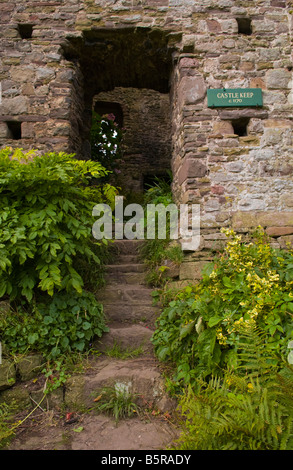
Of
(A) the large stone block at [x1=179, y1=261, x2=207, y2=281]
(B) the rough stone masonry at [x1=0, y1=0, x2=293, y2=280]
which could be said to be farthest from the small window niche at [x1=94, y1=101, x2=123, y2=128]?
(A) the large stone block at [x1=179, y1=261, x2=207, y2=281]

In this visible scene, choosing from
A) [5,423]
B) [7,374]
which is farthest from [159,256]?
[5,423]

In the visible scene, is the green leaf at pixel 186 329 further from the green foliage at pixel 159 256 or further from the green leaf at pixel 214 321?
the green foliage at pixel 159 256

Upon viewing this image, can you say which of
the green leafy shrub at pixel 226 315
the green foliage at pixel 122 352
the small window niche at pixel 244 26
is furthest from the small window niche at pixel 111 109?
the green foliage at pixel 122 352

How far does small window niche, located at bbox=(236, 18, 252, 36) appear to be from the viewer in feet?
14.3

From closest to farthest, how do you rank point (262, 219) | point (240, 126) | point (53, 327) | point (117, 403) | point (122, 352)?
point (117, 403) → point (53, 327) → point (122, 352) → point (262, 219) → point (240, 126)

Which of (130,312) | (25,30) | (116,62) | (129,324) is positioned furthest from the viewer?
(116,62)

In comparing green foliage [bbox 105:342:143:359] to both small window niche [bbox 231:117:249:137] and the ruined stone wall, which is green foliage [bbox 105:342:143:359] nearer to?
small window niche [bbox 231:117:249:137]

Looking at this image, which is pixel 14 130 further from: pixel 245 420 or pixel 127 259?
pixel 245 420

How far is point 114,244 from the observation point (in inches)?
175

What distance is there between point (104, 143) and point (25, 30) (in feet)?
12.4

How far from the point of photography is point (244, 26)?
4.40 meters

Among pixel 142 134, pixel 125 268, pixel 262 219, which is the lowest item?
pixel 125 268

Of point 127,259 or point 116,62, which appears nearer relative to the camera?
point 127,259

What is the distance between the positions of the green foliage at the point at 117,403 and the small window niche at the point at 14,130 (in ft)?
11.5
